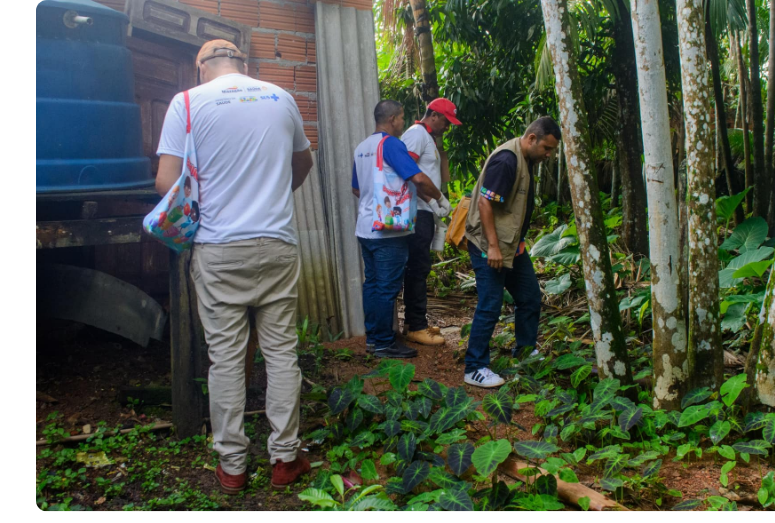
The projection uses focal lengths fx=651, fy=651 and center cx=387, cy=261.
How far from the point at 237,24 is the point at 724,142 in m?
5.52

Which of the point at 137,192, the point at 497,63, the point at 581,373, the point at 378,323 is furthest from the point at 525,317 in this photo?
the point at 497,63

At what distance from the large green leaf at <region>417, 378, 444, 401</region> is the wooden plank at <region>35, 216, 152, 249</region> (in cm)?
159

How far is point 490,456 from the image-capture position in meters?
2.58

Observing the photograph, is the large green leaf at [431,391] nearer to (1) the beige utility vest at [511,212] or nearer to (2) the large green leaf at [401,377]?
(2) the large green leaf at [401,377]

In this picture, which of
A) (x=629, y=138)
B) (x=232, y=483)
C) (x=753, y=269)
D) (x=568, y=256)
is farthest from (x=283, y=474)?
(x=629, y=138)

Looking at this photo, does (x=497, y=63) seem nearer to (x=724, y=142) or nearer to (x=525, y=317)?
(x=724, y=142)

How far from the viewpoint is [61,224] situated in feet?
9.65

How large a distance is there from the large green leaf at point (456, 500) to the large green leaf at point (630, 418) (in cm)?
104

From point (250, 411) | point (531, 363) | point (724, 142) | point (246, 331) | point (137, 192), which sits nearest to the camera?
point (246, 331)

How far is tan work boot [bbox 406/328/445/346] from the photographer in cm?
502

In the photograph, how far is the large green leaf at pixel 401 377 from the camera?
3.42 metres

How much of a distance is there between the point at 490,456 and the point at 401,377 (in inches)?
36.9

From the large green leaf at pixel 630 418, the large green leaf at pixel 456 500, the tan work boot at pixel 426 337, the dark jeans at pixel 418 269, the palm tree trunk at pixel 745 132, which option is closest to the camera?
the large green leaf at pixel 456 500

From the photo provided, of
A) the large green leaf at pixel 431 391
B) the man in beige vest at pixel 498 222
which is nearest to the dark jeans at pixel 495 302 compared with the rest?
the man in beige vest at pixel 498 222
